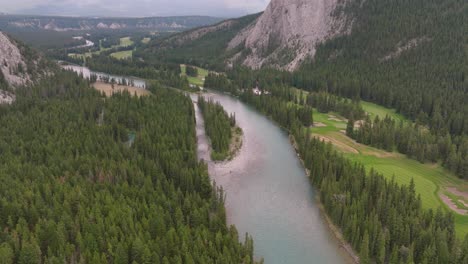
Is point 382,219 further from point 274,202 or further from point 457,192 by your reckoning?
point 457,192

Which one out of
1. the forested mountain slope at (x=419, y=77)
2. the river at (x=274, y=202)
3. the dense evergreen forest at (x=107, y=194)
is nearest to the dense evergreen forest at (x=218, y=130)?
A: the river at (x=274, y=202)

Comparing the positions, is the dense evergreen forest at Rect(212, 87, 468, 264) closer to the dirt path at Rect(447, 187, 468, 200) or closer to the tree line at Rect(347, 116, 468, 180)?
the dirt path at Rect(447, 187, 468, 200)

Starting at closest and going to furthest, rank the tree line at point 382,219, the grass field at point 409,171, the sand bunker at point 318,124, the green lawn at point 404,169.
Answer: the tree line at point 382,219 → the grass field at point 409,171 → the green lawn at point 404,169 → the sand bunker at point 318,124

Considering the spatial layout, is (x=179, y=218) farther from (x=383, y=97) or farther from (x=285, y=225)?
(x=383, y=97)

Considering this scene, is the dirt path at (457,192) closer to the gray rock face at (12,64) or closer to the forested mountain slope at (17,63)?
the forested mountain slope at (17,63)

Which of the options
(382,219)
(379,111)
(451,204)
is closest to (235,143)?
(382,219)

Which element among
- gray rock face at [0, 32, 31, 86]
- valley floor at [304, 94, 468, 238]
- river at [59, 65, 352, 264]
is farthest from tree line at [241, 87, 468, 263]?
gray rock face at [0, 32, 31, 86]
